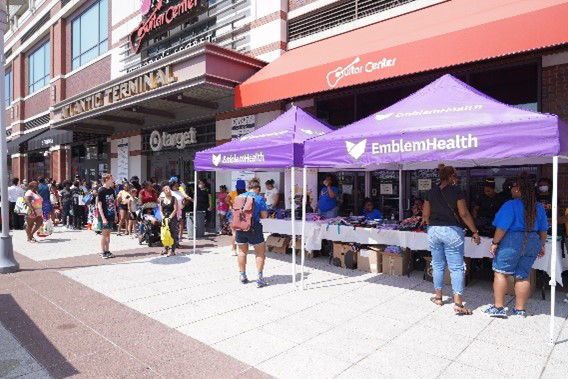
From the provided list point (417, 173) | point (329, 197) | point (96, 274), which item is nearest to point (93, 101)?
point (96, 274)

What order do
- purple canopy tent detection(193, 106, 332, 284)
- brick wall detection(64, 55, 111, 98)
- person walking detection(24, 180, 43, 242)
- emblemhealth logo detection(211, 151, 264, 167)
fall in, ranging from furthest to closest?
1. brick wall detection(64, 55, 111, 98)
2. person walking detection(24, 180, 43, 242)
3. emblemhealth logo detection(211, 151, 264, 167)
4. purple canopy tent detection(193, 106, 332, 284)

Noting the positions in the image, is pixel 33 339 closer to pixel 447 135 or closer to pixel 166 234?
pixel 166 234

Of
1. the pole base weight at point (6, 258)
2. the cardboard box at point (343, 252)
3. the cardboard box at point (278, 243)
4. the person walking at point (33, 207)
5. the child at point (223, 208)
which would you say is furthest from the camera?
the child at point (223, 208)

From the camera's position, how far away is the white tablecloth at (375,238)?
5.30m

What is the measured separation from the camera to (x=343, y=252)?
24.9 feet

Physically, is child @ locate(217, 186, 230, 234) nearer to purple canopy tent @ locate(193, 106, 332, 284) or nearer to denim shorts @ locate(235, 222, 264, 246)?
purple canopy tent @ locate(193, 106, 332, 284)

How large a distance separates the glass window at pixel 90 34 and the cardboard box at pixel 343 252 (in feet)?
55.0

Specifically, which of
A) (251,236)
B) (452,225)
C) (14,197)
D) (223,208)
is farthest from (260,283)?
(14,197)

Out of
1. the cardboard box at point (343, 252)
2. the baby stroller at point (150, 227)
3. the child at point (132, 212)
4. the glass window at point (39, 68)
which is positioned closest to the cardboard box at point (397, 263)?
the cardboard box at point (343, 252)

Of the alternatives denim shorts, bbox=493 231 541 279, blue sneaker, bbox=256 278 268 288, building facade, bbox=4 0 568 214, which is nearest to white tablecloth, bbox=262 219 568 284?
denim shorts, bbox=493 231 541 279

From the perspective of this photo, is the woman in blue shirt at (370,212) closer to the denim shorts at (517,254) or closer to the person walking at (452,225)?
the person walking at (452,225)

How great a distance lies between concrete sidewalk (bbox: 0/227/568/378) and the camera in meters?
3.57

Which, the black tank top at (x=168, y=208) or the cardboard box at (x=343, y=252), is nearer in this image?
the cardboard box at (x=343, y=252)

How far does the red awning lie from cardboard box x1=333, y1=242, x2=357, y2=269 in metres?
3.46
